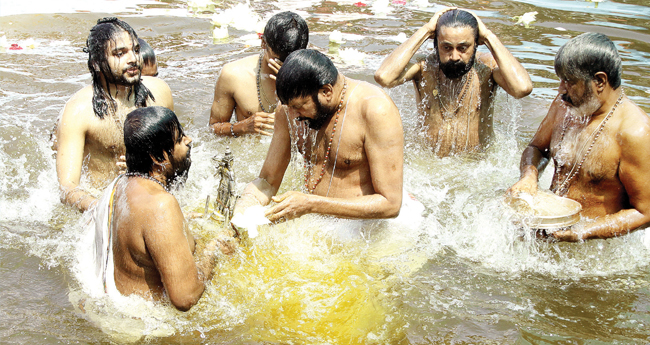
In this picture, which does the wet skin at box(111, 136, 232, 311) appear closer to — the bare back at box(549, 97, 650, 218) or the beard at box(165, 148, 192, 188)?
the beard at box(165, 148, 192, 188)

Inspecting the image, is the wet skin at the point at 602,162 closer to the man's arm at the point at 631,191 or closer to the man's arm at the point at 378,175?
the man's arm at the point at 631,191

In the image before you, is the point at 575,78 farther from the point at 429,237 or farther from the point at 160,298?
the point at 160,298

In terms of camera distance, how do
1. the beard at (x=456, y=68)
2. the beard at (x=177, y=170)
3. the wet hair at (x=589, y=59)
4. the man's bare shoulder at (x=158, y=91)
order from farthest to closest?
1. the beard at (x=456, y=68)
2. the man's bare shoulder at (x=158, y=91)
3. the wet hair at (x=589, y=59)
4. the beard at (x=177, y=170)

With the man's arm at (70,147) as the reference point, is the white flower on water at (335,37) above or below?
above

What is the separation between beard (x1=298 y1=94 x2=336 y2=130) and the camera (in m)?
3.40

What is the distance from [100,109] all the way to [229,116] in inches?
66.6

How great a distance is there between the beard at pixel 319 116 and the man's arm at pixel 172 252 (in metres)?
1.01

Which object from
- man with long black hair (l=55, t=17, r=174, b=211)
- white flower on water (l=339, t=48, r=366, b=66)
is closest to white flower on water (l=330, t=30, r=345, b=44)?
white flower on water (l=339, t=48, r=366, b=66)

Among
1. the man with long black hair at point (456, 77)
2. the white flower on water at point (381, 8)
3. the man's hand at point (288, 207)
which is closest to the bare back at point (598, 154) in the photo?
the man with long black hair at point (456, 77)

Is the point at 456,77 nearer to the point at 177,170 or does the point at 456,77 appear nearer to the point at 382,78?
the point at 382,78

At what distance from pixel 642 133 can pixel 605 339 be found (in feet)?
4.00

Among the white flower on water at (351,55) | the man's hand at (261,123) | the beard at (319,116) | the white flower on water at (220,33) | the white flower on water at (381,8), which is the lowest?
the man's hand at (261,123)

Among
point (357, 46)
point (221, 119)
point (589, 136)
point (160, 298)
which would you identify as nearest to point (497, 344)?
point (589, 136)

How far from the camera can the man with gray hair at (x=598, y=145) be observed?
348cm
